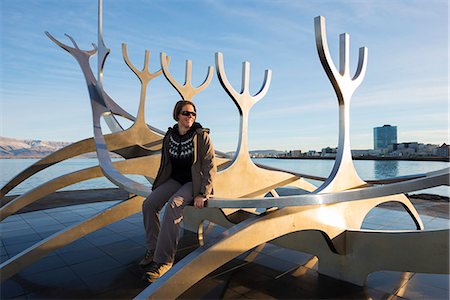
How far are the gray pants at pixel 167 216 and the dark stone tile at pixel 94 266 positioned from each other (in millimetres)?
2252

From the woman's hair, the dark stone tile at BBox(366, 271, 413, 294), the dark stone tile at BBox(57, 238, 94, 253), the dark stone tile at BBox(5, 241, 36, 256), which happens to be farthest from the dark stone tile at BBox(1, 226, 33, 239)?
the dark stone tile at BBox(366, 271, 413, 294)

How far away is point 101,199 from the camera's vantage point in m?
13.2

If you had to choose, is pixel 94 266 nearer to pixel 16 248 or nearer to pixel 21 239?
pixel 16 248

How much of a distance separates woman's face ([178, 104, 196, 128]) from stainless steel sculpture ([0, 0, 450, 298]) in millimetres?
903

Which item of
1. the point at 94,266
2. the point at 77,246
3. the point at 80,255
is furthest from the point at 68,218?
the point at 94,266

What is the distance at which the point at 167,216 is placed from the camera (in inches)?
116

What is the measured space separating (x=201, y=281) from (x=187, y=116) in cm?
280

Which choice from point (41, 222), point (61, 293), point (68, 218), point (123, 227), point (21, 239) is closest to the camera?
point (61, 293)

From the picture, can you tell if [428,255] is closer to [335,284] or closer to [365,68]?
[335,284]

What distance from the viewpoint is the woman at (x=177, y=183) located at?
2994 millimetres

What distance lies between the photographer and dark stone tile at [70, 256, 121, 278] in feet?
16.3

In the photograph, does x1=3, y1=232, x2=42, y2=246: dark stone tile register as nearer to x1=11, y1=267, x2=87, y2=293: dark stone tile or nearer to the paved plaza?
the paved plaza

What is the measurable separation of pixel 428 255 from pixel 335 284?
145 centimetres

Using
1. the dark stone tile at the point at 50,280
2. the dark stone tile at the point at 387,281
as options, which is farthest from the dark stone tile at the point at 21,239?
the dark stone tile at the point at 387,281
